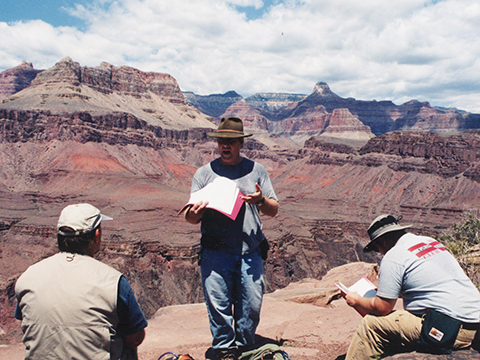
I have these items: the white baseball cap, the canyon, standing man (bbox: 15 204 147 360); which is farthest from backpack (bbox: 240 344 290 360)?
the canyon

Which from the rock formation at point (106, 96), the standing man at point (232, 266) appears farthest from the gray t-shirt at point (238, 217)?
the rock formation at point (106, 96)

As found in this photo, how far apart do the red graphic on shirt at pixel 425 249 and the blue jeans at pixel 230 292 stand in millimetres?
1871

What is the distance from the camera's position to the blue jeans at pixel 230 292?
15.9ft

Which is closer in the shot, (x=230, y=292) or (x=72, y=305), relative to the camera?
(x=72, y=305)

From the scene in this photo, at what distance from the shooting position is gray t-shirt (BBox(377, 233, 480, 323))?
4.15 meters

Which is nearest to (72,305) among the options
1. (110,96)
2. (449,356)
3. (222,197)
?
(222,197)

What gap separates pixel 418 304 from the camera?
4312mm

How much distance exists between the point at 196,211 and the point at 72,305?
176 cm

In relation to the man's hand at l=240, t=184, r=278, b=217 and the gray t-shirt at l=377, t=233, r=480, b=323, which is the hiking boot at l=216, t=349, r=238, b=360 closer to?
the man's hand at l=240, t=184, r=278, b=217

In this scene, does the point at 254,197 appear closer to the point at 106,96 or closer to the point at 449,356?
the point at 449,356

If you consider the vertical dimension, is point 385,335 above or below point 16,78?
below

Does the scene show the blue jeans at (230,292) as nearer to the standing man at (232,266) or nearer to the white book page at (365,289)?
the standing man at (232,266)

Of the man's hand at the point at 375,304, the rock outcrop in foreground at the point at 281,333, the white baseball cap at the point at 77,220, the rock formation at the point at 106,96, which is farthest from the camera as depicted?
the rock formation at the point at 106,96

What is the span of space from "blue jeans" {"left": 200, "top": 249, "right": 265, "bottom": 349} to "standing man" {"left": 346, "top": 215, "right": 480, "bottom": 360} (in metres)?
1.31
